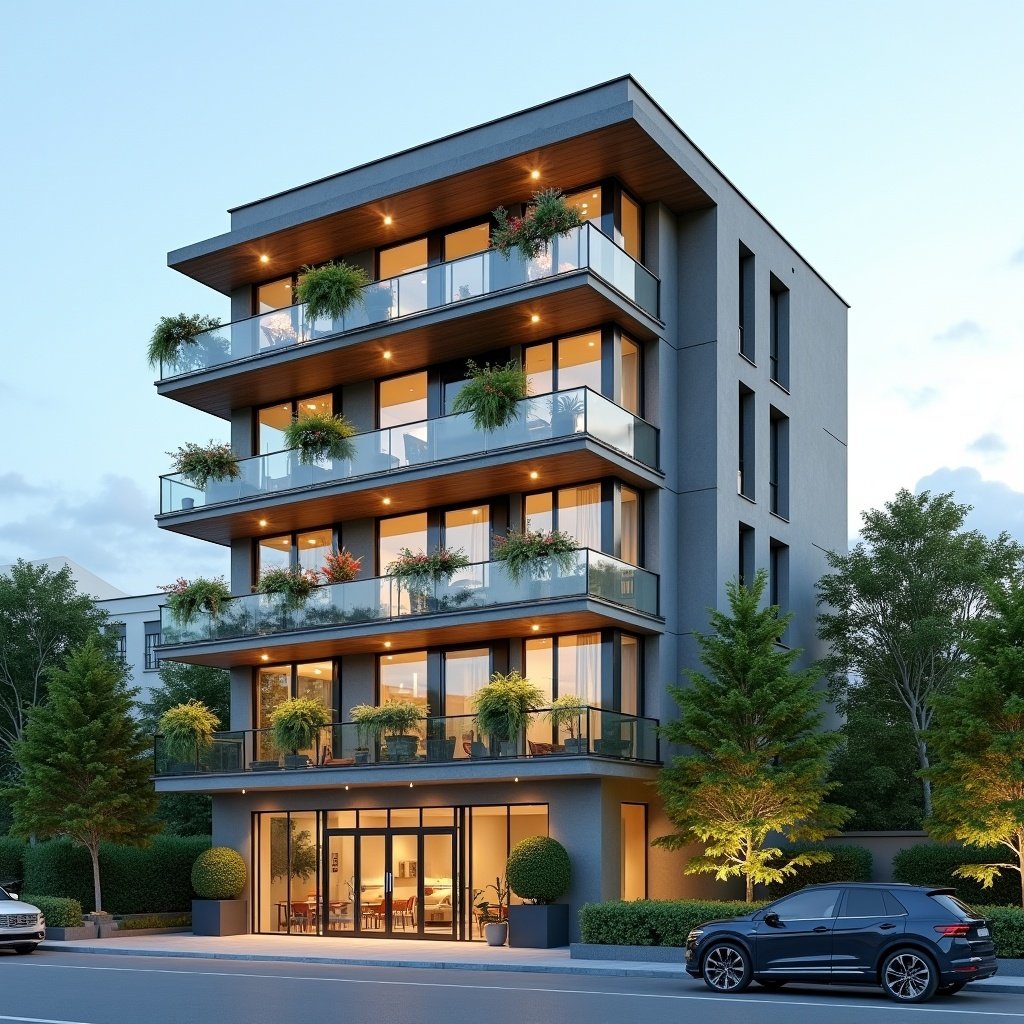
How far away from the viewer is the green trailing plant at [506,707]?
29.1 meters

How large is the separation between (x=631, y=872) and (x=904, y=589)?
36.7 feet

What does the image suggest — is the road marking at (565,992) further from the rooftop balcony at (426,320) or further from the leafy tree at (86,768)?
the rooftop balcony at (426,320)

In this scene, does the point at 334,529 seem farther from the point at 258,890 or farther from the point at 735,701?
the point at 735,701

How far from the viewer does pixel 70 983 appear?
21359mm

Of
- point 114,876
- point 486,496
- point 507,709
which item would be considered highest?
point 486,496

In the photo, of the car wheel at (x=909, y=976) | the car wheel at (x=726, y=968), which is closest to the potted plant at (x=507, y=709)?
the car wheel at (x=726, y=968)

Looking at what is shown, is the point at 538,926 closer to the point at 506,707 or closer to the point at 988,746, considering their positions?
the point at 506,707

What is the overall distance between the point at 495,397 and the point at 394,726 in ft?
24.1

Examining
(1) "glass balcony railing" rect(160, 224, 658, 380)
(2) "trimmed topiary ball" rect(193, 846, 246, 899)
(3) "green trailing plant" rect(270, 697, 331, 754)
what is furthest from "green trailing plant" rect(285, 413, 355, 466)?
(2) "trimmed topiary ball" rect(193, 846, 246, 899)

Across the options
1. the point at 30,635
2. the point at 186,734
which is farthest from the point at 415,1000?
the point at 30,635

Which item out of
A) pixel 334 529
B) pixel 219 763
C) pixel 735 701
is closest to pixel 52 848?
pixel 219 763

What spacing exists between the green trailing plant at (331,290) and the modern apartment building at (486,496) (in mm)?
303

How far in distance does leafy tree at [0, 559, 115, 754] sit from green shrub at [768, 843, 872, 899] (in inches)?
1391

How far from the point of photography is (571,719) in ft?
94.1
